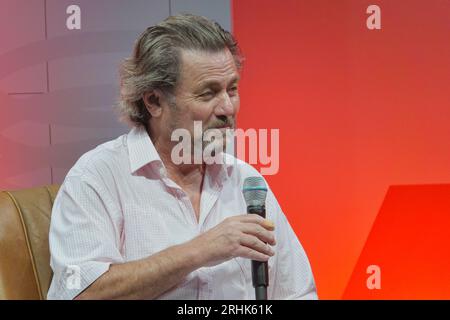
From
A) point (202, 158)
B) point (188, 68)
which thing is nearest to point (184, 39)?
point (188, 68)

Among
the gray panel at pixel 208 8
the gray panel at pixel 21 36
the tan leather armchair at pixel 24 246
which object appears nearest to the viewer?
the tan leather armchair at pixel 24 246

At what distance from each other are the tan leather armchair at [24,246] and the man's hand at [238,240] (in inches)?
16.8

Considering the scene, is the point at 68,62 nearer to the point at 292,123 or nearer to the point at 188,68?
the point at 188,68

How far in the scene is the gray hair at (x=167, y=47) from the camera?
5.17ft

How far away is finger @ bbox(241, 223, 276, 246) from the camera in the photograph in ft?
4.24

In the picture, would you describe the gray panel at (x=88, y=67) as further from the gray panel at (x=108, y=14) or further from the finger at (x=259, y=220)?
the finger at (x=259, y=220)

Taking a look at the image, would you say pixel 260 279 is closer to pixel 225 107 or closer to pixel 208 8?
pixel 225 107

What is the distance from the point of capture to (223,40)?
1.61 m

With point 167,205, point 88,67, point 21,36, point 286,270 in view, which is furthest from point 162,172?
point 21,36

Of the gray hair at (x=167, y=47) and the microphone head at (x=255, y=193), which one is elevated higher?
the gray hair at (x=167, y=47)

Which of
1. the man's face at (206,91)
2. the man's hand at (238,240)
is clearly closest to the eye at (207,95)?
the man's face at (206,91)

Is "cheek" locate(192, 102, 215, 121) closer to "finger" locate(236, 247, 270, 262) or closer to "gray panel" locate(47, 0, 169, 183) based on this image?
"finger" locate(236, 247, 270, 262)

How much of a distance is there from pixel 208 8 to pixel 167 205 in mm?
812

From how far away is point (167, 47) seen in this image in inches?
62.3
